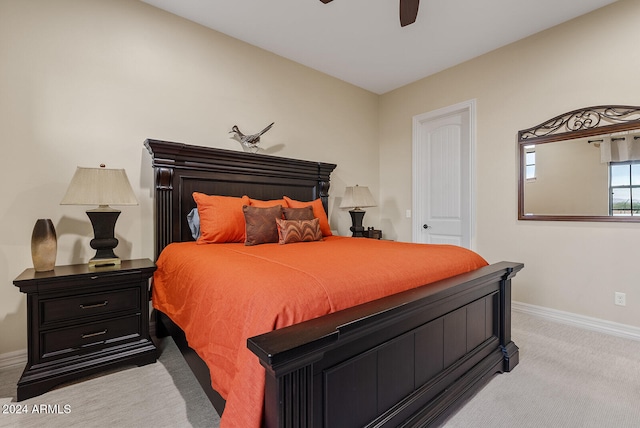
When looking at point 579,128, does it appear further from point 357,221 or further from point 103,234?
point 103,234

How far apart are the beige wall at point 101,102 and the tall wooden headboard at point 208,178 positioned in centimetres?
18

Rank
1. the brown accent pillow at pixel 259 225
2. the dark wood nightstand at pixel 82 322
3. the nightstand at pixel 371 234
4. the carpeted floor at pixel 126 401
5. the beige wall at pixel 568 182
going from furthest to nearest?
1. the nightstand at pixel 371 234
2. the beige wall at pixel 568 182
3. the brown accent pillow at pixel 259 225
4. the dark wood nightstand at pixel 82 322
5. the carpeted floor at pixel 126 401

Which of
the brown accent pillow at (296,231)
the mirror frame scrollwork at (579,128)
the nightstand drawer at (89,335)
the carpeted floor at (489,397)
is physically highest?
the mirror frame scrollwork at (579,128)

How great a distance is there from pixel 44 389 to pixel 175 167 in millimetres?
1723

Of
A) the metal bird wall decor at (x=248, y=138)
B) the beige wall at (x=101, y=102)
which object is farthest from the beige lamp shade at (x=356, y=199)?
the metal bird wall decor at (x=248, y=138)

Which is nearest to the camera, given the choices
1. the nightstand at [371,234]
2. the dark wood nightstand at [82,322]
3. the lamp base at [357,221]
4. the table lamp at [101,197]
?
the dark wood nightstand at [82,322]

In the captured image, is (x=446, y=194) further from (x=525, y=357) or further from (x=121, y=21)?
(x=121, y=21)

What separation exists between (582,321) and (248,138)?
12.0 ft

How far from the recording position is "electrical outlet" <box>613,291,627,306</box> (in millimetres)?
2611

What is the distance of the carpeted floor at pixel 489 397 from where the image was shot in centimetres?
153

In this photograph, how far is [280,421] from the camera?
3.02 feet

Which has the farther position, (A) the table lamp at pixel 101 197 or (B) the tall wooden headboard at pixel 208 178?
(B) the tall wooden headboard at pixel 208 178

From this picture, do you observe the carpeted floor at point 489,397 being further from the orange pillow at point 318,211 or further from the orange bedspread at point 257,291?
the orange pillow at point 318,211

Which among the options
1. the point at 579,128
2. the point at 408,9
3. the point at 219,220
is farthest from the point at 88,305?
the point at 579,128
